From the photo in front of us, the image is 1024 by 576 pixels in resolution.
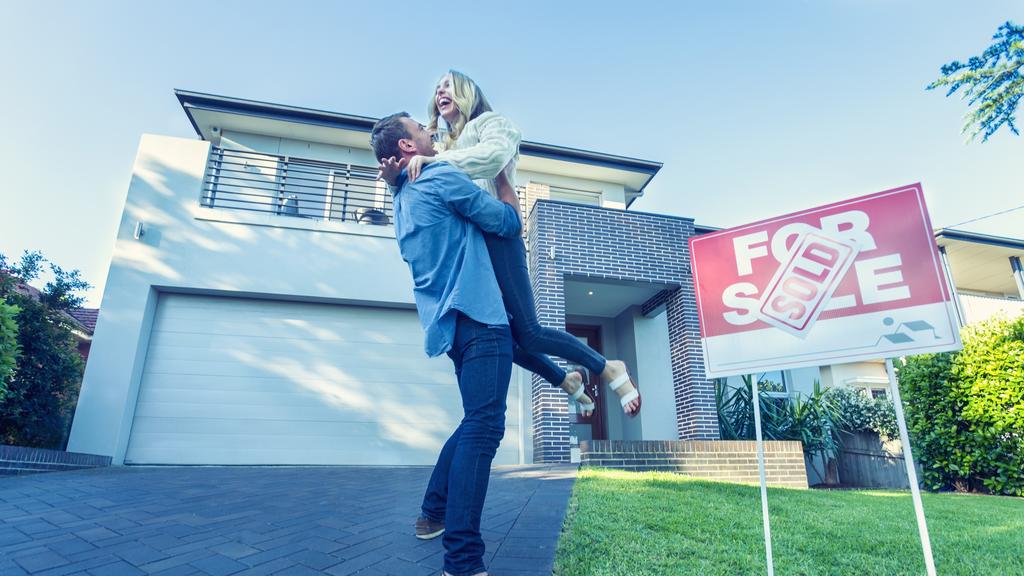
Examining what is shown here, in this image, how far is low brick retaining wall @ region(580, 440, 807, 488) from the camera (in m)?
5.36

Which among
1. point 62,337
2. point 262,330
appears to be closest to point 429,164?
point 262,330

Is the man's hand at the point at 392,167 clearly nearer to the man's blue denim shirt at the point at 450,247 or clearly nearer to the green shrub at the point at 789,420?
the man's blue denim shirt at the point at 450,247

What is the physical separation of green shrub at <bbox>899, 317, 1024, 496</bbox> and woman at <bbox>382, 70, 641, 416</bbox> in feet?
22.7

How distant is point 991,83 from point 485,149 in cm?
976

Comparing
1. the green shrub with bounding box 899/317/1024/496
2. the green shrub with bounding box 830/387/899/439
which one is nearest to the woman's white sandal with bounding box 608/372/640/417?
the green shrub with bounding box 899/317/1024/496

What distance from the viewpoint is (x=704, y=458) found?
585cm

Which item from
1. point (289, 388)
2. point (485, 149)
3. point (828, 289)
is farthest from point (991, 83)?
point (289, 388)

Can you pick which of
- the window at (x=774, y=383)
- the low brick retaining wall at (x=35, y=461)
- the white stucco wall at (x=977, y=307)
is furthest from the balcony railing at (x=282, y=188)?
the white stucco wall at (x=977, y=307)

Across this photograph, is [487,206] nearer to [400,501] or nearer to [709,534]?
[709,534]

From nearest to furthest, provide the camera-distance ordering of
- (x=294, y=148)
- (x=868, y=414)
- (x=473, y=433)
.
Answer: (x=473, y=433) → (x=868, y=414) → (x=294, y=148)

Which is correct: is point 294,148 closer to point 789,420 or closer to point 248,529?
point 248,529

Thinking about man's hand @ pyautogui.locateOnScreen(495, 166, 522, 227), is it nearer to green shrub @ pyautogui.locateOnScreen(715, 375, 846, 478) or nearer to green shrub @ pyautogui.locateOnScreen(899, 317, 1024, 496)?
green shrub @ pyautogui.locateOnScreen(715, 375, 846, 478)

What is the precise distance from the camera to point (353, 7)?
810 cm

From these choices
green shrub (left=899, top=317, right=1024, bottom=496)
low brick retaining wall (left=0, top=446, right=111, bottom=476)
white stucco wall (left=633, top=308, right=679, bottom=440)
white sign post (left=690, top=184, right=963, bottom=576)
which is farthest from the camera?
white stucco wall (left=633, top=308, right=679, bottom=440)
